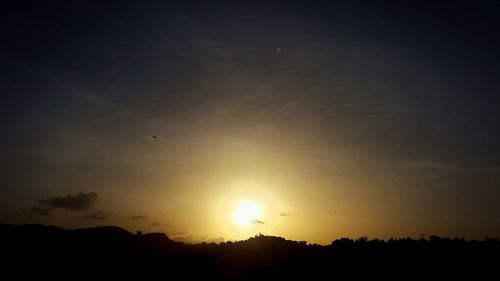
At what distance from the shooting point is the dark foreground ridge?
131 feet

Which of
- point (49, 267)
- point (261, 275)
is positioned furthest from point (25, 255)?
point (261, 275)

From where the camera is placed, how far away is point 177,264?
50.7 meters

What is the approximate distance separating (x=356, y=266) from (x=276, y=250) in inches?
495

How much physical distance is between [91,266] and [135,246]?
757cm

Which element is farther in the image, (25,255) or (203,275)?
(25,255)

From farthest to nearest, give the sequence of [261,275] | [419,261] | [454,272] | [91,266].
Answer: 1. [91,266]
2. [261,275]
3. [419,261]
4. [454,272]

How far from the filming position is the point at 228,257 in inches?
2053

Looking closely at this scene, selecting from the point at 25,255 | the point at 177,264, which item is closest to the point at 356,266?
the point at 177,264

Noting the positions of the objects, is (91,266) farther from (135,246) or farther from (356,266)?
(356,266)

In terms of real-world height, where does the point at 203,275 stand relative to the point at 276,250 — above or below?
below

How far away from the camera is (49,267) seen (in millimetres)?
50719

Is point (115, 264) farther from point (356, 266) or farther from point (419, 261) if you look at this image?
point (419, 261)

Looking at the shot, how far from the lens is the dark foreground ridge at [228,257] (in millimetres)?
40062

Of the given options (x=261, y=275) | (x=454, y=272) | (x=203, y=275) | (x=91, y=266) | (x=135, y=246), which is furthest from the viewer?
(x=135, y=246)
